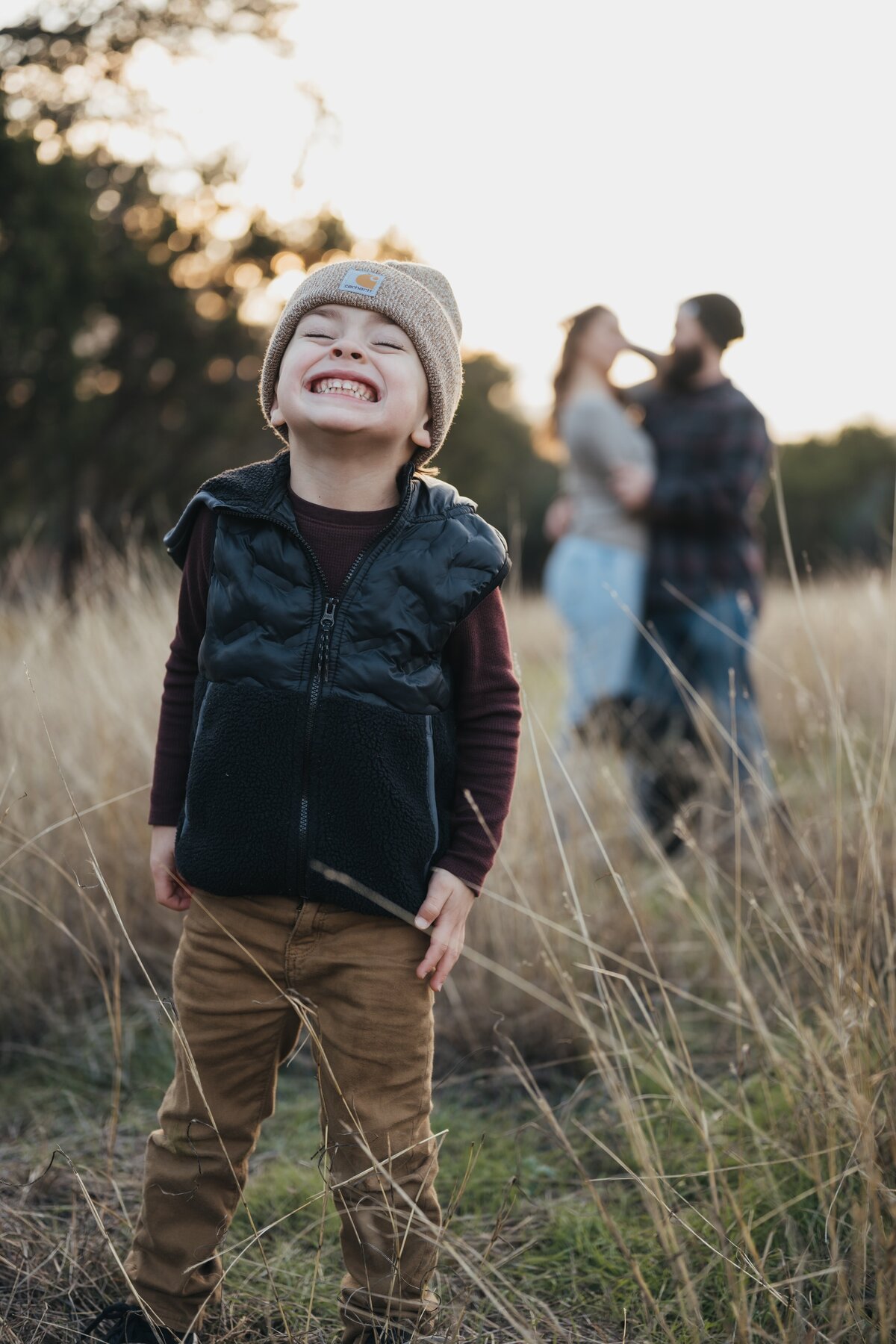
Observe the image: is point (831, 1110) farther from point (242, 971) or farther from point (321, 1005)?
point (242, 971)

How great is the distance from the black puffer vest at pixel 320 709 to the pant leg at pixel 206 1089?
0.07 m

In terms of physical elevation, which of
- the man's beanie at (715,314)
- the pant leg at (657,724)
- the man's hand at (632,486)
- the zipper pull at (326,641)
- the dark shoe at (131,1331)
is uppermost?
the man's beanie at (715,314)

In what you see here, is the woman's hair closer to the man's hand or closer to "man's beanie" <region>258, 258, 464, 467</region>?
the man's hand

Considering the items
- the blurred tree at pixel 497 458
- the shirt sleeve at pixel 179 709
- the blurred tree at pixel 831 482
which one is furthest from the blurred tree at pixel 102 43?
the blurred tree at pixel 831 482

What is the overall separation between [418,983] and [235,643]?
0.54 meters

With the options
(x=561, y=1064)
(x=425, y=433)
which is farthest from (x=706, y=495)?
(x=425, y=433)

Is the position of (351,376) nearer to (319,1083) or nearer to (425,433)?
(425,433)

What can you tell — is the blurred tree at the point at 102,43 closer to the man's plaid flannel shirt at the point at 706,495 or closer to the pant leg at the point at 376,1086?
the man's plaid flannel shirt at the point at 706,495

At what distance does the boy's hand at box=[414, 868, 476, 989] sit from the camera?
146 cm

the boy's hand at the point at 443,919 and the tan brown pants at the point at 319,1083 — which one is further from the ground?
the boy's hand at the point at 443,919

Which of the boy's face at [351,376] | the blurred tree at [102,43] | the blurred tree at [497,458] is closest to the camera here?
the boy's face at [351,376]

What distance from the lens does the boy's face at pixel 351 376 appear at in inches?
56.4

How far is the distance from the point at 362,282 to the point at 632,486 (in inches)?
93.1

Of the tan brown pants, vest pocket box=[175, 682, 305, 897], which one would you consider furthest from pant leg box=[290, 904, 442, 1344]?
vest pocket box=[175, 682, 305, 897]
